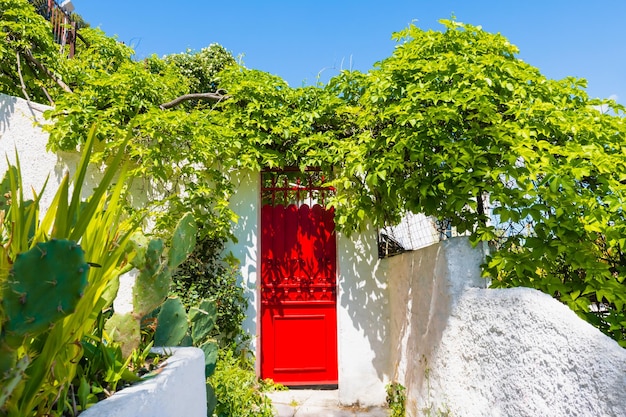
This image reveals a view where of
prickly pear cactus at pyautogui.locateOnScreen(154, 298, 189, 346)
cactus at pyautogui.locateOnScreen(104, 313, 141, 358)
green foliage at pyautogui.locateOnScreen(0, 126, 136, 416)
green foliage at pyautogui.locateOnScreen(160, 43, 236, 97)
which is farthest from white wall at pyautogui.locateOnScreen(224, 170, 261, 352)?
green foliage at pyautogui.locateOnScreen(160, 43, 236, 97)

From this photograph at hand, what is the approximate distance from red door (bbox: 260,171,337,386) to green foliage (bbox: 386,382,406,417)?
2.28ft

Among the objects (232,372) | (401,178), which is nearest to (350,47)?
(401,178)

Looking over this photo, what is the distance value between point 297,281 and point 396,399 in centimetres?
166

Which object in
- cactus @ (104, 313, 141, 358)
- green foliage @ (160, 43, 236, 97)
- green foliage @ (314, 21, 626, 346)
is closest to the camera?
cactus @ (104, 313, 141, 358)

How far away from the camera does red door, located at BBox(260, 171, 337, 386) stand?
15.7 feet

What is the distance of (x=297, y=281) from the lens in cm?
488

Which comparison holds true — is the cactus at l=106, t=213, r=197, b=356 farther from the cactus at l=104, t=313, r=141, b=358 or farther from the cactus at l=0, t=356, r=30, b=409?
the cactus at l=0, t=356, r=30, b=409

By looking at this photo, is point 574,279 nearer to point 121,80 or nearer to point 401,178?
point 401,178

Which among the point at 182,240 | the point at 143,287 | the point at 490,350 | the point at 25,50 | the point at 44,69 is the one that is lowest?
the point at 490,350

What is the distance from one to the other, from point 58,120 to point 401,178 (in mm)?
3706

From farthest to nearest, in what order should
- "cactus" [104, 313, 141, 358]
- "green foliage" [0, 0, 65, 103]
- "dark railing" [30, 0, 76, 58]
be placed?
"dark railing" [30, 0, 76, 58] < "green foliage" [0, 0, 65, 103] < "cactus" [104, 313, 141, 358]

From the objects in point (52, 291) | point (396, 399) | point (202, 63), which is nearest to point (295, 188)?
point (396, 399)

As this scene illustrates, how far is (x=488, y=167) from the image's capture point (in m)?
2.83

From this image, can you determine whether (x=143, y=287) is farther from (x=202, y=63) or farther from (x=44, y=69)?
(x=202, y=63)
